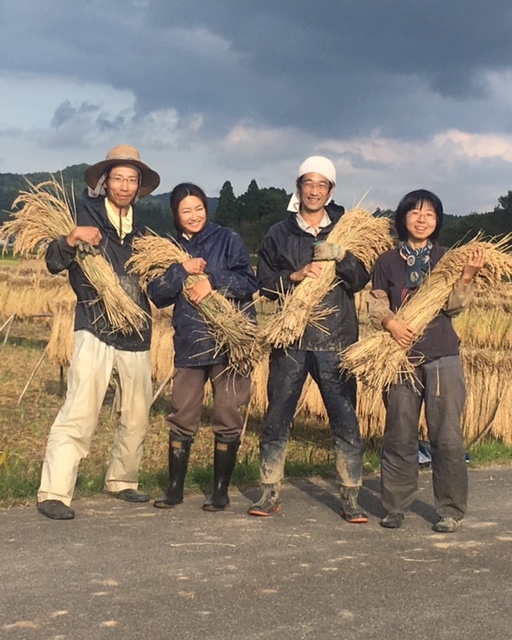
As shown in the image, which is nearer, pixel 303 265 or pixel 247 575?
pixel 247 575

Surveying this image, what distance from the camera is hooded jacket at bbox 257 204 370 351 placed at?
4.05m

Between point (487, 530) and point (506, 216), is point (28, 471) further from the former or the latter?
point (506, 216)

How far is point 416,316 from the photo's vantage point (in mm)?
3887

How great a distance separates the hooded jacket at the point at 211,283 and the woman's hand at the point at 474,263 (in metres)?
1.17

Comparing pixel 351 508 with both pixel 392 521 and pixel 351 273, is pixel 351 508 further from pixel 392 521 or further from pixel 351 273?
pixel 351 273

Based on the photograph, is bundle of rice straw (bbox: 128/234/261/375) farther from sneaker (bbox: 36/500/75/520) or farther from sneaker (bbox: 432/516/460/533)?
sneaker (bbox: 432/516/460/533)

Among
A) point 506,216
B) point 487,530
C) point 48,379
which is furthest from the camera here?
point 506,216

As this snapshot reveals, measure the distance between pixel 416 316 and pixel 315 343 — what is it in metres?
0.55

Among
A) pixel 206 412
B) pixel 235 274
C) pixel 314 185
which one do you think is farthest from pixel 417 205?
pixel 206 412

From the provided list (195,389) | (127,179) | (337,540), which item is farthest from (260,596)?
(127,179)

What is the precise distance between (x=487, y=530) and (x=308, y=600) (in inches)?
55.9

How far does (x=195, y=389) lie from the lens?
4199 mm

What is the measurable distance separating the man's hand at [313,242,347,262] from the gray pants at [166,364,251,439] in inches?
32.3

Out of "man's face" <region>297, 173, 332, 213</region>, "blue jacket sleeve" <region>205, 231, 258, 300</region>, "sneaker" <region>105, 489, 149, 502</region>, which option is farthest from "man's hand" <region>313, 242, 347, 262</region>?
"sneaker" <region>105, 489, 149, 502</region>
